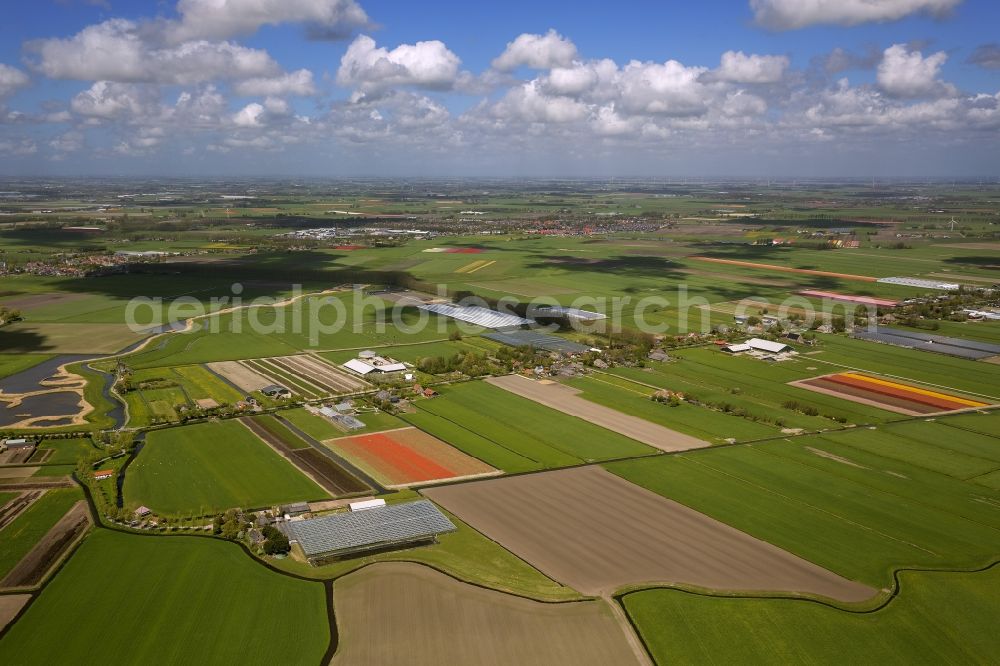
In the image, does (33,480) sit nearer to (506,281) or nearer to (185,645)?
(185,645)

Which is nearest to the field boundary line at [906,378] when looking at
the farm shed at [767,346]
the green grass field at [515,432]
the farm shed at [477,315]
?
the farm shed at [767,346]

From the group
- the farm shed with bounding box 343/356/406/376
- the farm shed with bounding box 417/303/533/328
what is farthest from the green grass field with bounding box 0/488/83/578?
the farm shed with bounding box 417/303/533/328

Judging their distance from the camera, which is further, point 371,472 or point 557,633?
point 371,472

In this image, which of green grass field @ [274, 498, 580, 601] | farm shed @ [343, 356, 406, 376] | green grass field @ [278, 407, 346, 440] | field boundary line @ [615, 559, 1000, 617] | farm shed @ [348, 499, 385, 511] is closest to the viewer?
field boundary line @ [615, 559, 1000, 617]

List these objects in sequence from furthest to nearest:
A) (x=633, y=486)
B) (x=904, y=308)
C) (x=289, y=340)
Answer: (x=904, y=308) < (x=289, y=340) < (x=633, y=486)

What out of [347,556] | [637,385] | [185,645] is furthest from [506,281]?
[185,645]

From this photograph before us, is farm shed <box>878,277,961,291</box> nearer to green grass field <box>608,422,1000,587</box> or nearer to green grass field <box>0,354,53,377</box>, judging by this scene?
green grass field <box>608,422,1000,587</box>
